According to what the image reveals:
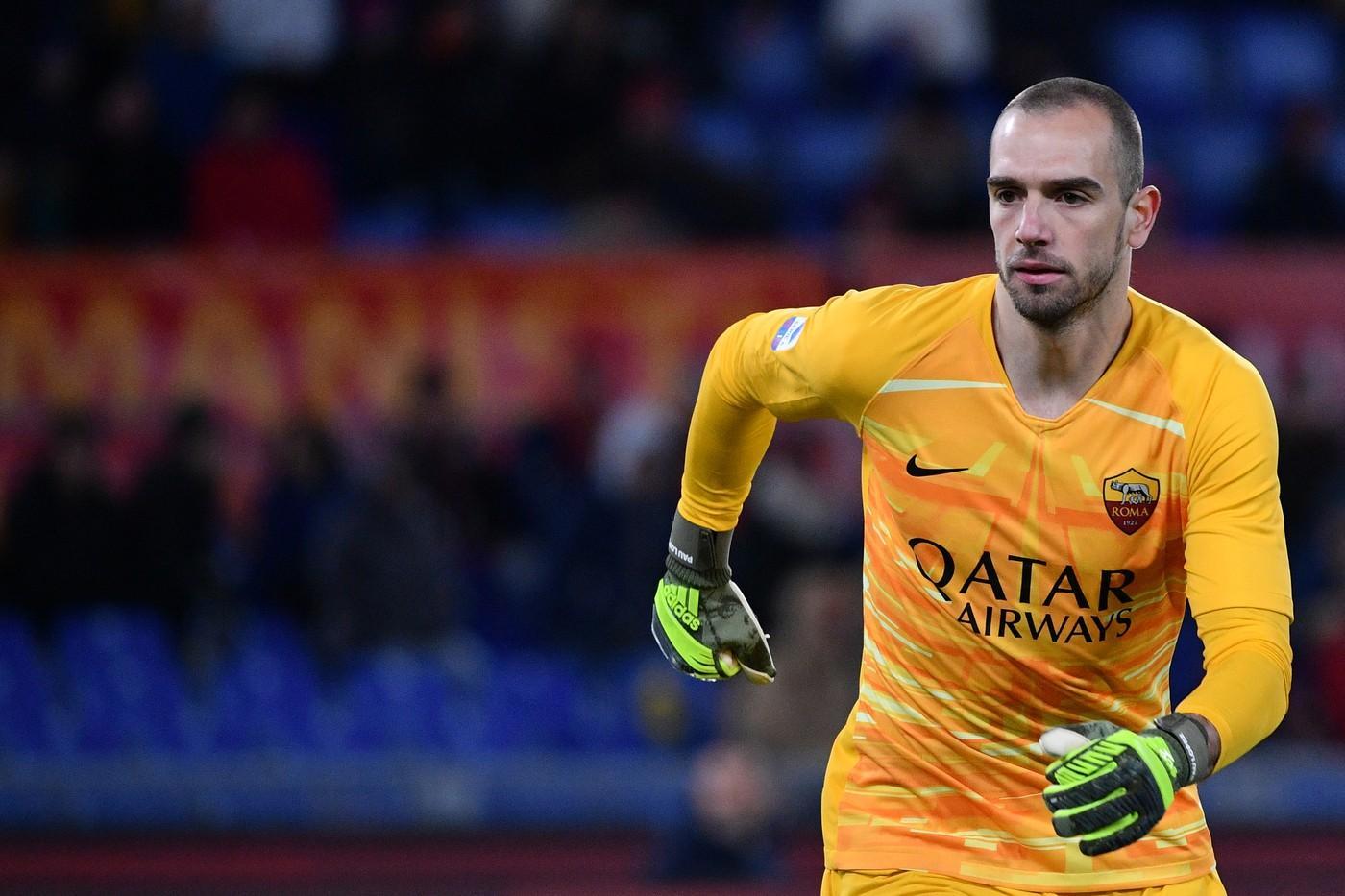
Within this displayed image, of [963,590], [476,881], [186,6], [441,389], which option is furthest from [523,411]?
[963,590]

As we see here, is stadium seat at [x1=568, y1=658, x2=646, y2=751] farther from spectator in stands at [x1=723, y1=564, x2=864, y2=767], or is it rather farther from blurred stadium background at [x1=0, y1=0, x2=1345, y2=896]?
spectator in stands at [x1=723, y1=564, x2=864, y2=767]

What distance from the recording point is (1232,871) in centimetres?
955

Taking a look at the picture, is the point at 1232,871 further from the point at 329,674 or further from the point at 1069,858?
the point at 1069,858

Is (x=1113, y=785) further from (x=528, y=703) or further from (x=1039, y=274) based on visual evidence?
(x=528, y=703)

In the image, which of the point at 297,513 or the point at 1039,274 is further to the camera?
the point at 297,513

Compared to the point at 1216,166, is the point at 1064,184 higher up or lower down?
higher up

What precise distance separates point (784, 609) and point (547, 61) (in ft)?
11.7

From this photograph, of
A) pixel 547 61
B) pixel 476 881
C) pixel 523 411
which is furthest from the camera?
pixel 547 61

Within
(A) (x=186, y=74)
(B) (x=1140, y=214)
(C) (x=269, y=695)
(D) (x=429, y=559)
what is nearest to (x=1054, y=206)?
(B) (x=1140, y=214)

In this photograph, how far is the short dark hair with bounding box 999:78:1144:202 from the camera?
3.73 metres

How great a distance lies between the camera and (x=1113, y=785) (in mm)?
3150

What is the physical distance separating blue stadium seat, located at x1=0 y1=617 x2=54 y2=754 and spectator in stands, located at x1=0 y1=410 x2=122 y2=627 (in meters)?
0.20

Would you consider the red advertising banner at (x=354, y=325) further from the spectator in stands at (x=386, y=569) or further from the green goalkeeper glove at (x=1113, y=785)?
the green goalkeeper glove at (x=1113, y=785)

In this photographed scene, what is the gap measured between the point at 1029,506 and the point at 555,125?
307 inches
